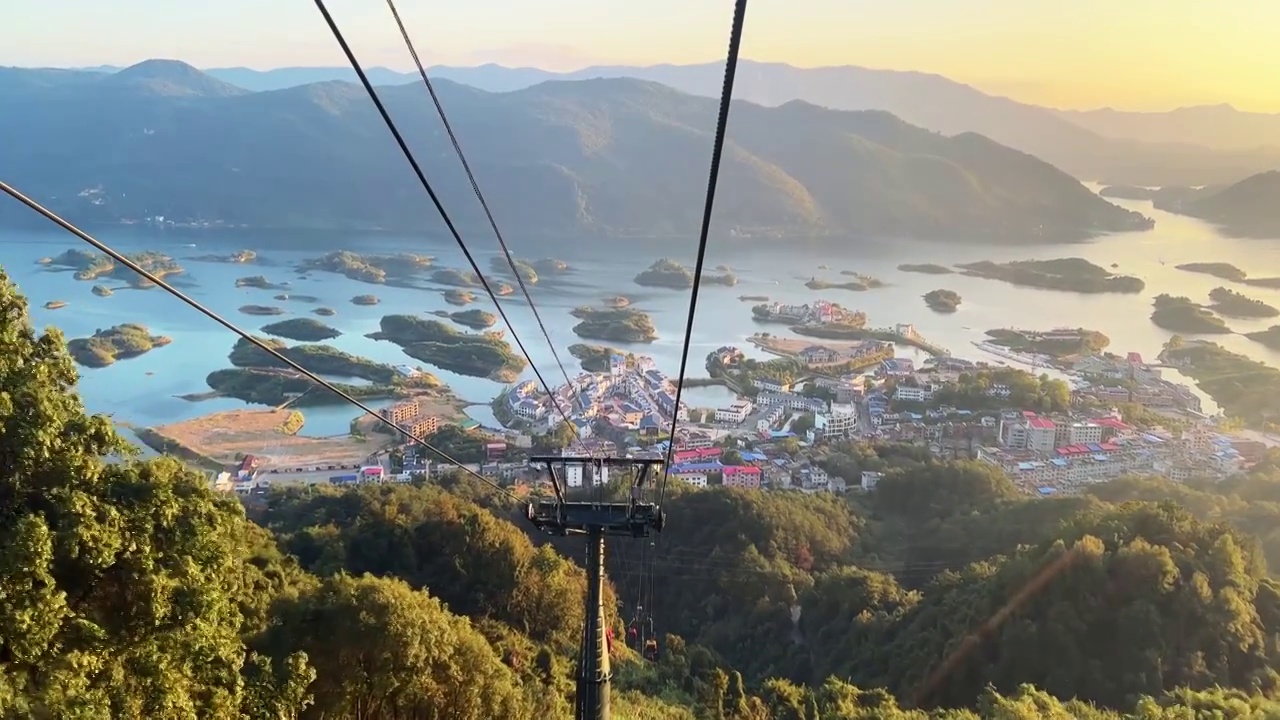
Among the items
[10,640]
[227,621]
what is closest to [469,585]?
[227,621]

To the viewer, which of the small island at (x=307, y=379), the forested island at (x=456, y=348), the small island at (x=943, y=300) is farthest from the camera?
the small island at (x=943, y=300)

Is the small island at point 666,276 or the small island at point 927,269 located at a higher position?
the small island at point 927,269

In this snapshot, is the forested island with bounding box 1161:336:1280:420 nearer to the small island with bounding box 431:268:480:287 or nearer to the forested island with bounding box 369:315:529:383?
the forested island with bounding box 369:315:529:383

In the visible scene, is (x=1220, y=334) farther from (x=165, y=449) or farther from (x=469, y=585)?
(x=165, y=449)

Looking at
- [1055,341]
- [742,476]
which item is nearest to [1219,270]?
[1055,341]

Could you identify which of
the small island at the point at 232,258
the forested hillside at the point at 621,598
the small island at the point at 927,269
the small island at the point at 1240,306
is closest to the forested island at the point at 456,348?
the forested hillside at the point at 621,598

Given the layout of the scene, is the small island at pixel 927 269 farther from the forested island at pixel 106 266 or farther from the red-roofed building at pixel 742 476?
the forested island at pixel 106 266
